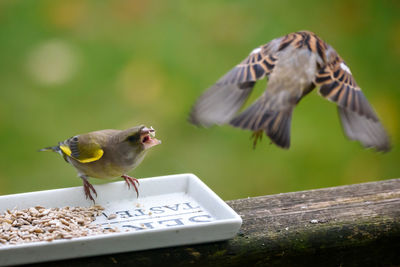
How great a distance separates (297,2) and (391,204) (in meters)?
2.53

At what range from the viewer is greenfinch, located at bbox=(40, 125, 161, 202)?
2.59 metres

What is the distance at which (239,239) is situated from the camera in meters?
2.10

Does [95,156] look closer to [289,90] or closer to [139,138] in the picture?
[139,138]

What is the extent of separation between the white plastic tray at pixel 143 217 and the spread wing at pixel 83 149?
0.54 ft

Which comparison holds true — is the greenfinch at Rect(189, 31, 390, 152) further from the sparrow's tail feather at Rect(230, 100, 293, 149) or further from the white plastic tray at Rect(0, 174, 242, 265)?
the white plastic tray at Rect(0, 174, 242, 265)

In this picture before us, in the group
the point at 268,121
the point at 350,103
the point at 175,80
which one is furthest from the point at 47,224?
the point at 175,80

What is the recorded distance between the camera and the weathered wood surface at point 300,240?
78.7 inches

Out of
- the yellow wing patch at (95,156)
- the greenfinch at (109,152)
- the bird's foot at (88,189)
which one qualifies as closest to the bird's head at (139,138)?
the greenfinch at (109,152)

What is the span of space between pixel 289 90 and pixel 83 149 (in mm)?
949

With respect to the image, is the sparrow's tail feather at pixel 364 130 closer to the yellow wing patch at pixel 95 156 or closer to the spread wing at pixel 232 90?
the spread wing at pixel 232 90

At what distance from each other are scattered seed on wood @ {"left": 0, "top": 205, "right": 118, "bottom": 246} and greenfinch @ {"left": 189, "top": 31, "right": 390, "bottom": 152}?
54 cm

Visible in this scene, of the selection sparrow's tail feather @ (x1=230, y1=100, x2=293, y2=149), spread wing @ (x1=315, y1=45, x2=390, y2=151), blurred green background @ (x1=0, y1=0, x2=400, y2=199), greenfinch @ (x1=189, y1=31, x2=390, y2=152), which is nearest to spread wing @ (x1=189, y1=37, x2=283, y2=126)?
greenfinch @ (x1=189, y1=31, x2=390, y2=152)

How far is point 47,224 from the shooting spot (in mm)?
2203

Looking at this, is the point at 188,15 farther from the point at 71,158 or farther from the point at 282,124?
the point at 282,124
